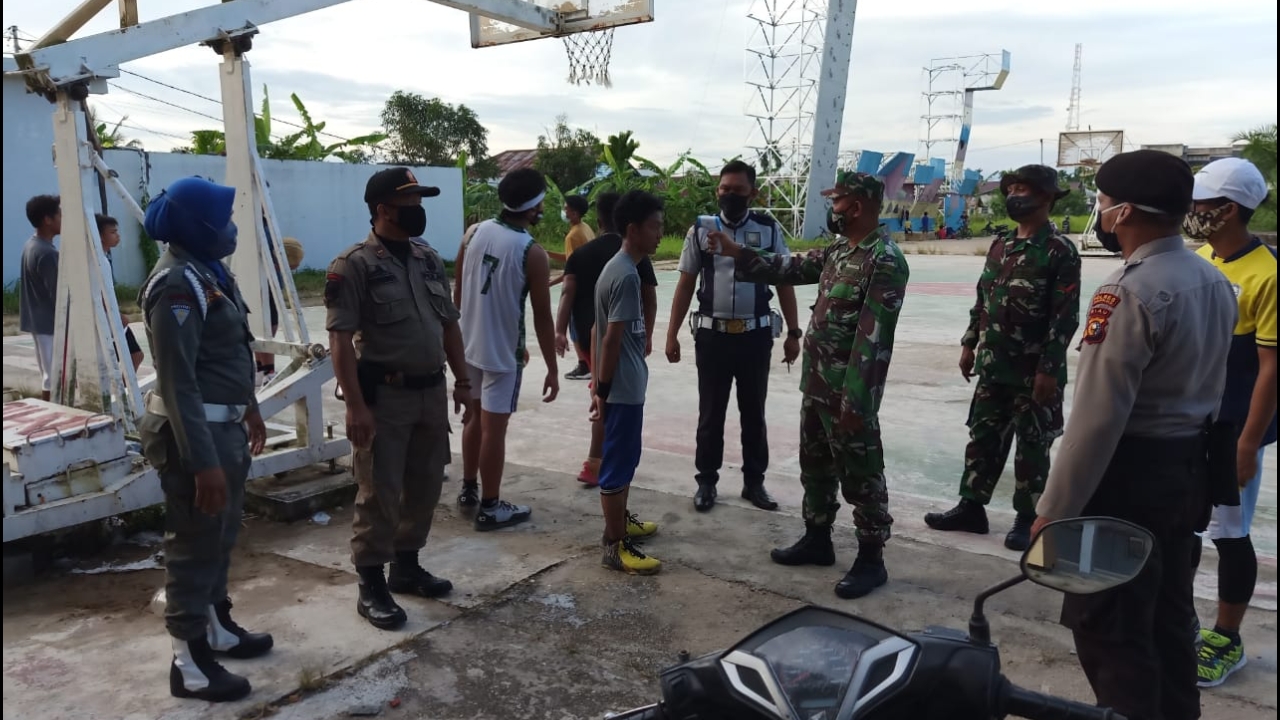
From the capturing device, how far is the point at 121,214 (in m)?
16.2

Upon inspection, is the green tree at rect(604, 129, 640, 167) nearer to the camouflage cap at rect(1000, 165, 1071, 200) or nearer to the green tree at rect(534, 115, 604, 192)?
the green tree at rect(534, 115, 604, 192)

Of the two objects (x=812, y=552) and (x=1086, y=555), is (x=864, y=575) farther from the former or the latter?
(x=1086, y=555)

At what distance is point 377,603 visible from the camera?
144 inches

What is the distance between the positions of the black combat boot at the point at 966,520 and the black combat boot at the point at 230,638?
3294 mm

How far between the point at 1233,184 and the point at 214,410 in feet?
11.4

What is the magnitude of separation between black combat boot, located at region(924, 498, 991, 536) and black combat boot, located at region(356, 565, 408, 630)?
279 cm

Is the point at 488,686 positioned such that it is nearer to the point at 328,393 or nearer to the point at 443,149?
the point at 328,393

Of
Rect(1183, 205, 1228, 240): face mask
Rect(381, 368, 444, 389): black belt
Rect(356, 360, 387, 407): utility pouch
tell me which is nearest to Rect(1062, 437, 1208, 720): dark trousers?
Rect(1183, 205, 1228, 240): face mask

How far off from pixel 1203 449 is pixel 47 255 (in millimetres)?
6724

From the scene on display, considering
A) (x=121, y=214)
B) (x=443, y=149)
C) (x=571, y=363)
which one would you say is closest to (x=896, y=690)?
(x=571, y=363)

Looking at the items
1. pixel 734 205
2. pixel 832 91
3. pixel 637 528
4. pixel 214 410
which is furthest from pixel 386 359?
pixel 832 91

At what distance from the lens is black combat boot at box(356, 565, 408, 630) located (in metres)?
3.62

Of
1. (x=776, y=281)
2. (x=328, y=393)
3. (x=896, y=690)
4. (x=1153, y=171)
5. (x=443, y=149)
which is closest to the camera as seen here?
(x=896, y=690)

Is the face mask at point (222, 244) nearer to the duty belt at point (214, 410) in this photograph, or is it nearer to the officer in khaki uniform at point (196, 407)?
the officer in khaki uniform at point (196, 407)
